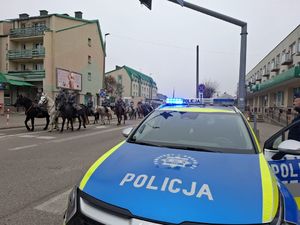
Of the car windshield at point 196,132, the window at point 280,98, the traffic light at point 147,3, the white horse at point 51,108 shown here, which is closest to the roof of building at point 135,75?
the window at point 280,98

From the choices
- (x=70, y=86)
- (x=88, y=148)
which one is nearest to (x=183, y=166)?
(x=88, y=148)

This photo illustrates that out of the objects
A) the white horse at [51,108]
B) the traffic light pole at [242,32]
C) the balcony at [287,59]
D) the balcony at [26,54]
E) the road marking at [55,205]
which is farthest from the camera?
the balcony at [287,59]

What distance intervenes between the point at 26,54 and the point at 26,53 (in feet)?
0.41

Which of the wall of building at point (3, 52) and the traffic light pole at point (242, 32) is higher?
the wall of building at point (3, 52)

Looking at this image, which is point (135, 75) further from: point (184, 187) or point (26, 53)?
point (184, 187)

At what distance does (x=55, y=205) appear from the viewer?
17.1ft

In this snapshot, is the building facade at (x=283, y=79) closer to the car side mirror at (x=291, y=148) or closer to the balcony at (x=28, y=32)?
the car side mirror at (x=291, y=148)

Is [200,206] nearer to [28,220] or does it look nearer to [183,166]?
[183,166]

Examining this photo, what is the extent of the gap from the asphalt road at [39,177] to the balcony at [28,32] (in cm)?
3150

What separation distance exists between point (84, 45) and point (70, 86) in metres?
7.74

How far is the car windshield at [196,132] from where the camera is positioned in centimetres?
394

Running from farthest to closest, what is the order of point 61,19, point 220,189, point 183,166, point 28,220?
point 61,19 → point 28,220 → point 183,166 → point 220,189

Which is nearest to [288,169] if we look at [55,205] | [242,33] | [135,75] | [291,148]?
[291,148]

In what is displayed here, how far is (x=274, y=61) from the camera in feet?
175
